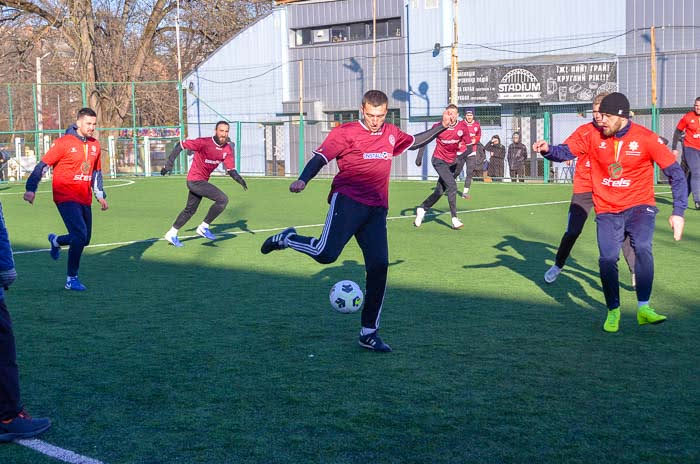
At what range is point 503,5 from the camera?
35.2m

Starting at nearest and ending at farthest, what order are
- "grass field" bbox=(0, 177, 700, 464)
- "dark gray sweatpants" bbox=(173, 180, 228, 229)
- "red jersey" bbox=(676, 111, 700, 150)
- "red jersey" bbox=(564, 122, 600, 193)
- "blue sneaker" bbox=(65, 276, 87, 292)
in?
"grass field" bbox=(0, 177, 700, 464), "red jersey" bbox=(564, 122, 600, 193), "blue sneaker" bbox=(65, 276, 87, 292), "dark gray sweatpants" bbox=(173, 180, 228, 229), "red jersey" bbox=(676, 111, 700, 150)

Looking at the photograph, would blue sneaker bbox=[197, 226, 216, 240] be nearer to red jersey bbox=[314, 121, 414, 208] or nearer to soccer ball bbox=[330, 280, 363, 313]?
soccer ball bbox=[330, 280, 363, 313]

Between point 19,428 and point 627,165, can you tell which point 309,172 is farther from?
point 19,428

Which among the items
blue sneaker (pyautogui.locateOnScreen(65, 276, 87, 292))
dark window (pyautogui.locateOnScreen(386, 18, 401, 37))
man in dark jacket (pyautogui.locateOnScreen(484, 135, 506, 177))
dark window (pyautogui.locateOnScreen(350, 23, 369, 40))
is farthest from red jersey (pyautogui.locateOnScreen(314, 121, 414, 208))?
dark window (pyautogui.locateOnScreen(350, 23, 369, 40))

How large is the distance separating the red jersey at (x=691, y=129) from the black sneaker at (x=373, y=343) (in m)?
11.4

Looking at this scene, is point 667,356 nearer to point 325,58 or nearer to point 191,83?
point 325,58

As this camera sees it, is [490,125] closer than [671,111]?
No

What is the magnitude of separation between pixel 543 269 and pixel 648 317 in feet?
12.1

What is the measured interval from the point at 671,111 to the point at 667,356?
27.9m

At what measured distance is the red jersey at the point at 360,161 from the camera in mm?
7008

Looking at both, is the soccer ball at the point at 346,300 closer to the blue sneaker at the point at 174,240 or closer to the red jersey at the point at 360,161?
the red jersey at the point at 360,161

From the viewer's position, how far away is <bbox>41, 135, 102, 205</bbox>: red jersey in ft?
33.0

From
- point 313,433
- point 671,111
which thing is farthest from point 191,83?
point 313,433

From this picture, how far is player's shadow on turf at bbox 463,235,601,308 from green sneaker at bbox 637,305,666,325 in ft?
3.62
